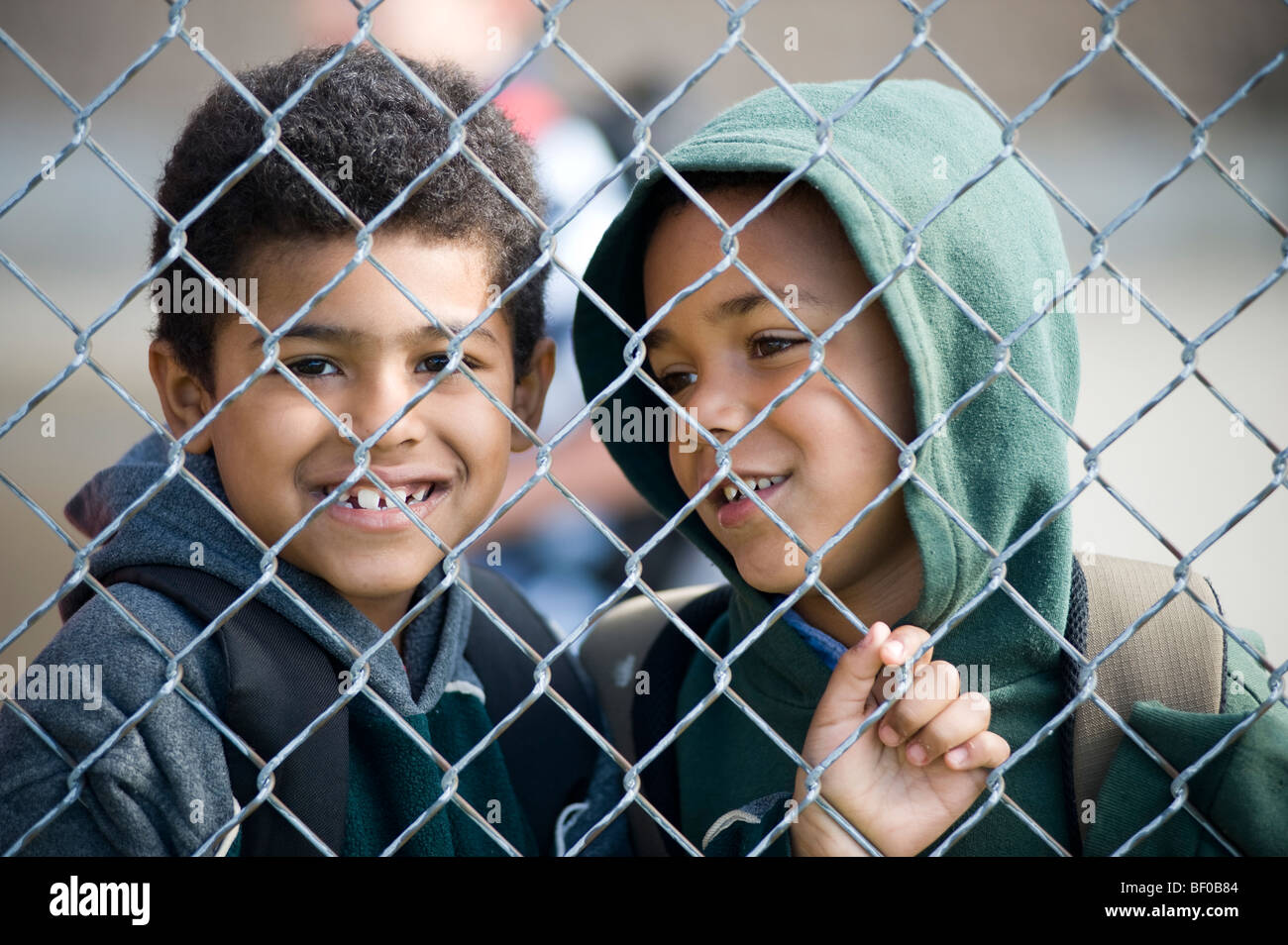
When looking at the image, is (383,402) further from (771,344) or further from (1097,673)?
(1097,673)

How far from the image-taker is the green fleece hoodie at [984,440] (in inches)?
54.4

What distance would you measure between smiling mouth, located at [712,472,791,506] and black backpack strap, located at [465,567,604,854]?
0.43 metres

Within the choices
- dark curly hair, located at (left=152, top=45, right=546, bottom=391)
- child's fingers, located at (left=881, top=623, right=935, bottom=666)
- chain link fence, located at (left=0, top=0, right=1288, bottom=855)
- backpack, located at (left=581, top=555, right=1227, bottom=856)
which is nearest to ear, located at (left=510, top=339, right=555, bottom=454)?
dark curly hair, located at (left=152, top=45, right=546, bottom=391)

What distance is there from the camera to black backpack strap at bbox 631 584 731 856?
5.99ft

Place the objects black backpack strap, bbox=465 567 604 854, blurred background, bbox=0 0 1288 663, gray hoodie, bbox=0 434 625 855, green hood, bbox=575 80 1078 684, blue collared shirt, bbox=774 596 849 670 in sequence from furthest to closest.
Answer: blurred background, bbox=0 0 1288 663 → black backpack strap, bbox=465 567 604 854 → blue collared shirt, bbox=774 596 849 670 → green hood, bbox=575 80 1078 684 → gray hoodie, bbox=0 434 625 855

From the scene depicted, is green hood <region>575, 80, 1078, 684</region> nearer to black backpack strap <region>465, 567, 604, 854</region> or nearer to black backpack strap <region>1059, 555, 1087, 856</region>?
black backpack strap <region>1059, 555, 1087, 856</region>

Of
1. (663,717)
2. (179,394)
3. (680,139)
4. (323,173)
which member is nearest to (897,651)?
(663,717)

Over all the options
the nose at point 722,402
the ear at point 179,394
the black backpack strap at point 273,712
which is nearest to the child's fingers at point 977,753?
the nose at point 722,402

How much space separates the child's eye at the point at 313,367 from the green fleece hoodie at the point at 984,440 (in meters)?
0.44

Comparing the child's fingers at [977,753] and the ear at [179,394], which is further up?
the ear at [179,394]

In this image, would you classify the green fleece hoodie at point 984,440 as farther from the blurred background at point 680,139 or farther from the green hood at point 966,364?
the blurred background at point 680,139
